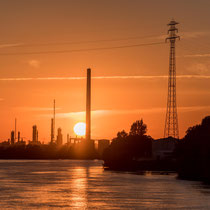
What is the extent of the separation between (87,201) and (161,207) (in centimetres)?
1194

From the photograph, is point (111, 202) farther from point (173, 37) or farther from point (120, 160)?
point (120, 160)

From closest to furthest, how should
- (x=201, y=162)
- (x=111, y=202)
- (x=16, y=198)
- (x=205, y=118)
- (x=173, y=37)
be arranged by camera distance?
(x=111, y=202) → (x=16, y=198) → (x=201, y=162) → (x=173, y=37) → (x=205, y=118)

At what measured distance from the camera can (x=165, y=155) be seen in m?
186

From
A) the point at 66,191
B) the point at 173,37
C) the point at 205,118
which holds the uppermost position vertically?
the point at 173,37

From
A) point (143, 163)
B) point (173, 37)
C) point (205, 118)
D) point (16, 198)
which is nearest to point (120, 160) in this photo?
point (143, 163)

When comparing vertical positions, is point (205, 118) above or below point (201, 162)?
above

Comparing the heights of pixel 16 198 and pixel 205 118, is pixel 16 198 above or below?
below

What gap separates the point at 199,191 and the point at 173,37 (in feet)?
186

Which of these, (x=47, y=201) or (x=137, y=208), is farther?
(x=47, y=201)

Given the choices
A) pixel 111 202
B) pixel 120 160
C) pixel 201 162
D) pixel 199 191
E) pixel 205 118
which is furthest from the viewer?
pixel 120 160

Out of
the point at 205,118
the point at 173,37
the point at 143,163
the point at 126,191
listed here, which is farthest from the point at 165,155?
the point at 126,191

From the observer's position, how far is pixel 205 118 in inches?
5541

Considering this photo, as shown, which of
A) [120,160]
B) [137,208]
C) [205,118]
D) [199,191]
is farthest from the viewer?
[120,160]

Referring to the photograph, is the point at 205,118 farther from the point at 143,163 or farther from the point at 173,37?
the point at 143,163
